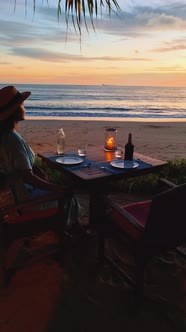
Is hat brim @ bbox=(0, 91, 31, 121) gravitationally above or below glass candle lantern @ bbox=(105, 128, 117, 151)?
above

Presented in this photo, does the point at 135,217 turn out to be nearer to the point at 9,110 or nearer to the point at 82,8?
the point at 9,110

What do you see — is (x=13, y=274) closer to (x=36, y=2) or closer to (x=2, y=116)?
(x=2, y=116)

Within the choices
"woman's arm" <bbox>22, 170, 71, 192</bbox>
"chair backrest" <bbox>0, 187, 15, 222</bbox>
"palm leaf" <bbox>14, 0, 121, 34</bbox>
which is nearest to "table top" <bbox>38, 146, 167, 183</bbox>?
"woman's arm" <bbox>22, 170, 71, 192</bbox>

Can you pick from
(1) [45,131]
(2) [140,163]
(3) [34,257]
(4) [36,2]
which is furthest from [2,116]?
(1) [45,131]

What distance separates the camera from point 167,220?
1805 millimetres

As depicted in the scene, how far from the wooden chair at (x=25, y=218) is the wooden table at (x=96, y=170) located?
26 cm

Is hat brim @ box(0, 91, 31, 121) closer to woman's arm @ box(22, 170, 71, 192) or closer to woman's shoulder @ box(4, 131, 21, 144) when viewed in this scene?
woman's shoulder @ box(4, 131, 21, 144)

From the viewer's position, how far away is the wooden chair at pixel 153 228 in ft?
5.54

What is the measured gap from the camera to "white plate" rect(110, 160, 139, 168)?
259cm

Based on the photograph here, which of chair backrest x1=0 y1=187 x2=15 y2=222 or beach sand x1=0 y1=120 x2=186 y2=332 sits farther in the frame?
chair backrest x1=0 y1=187 x2=15 y2=222

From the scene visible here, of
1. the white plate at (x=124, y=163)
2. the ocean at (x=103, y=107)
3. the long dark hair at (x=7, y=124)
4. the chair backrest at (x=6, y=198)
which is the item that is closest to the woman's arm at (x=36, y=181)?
the chair backrest at (x=6, y=198)

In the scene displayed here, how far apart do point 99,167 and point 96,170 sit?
9 centimetres

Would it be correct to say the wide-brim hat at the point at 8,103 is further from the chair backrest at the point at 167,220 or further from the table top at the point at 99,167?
the chair backrest at the point at 167,220

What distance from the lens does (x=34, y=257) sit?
7.35 ft
